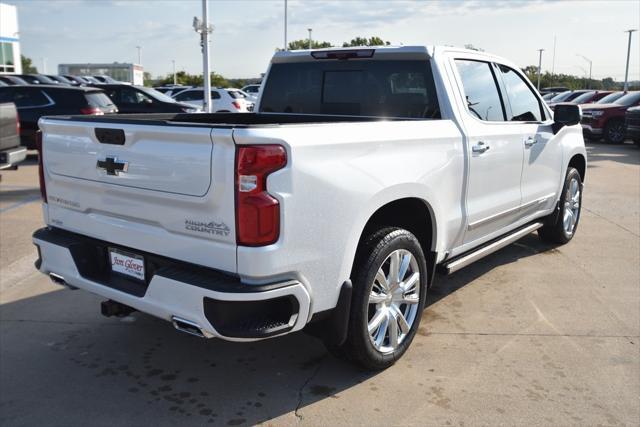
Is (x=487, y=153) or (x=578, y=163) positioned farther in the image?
(x=578, y=163)

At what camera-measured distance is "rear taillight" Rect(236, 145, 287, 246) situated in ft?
8.86

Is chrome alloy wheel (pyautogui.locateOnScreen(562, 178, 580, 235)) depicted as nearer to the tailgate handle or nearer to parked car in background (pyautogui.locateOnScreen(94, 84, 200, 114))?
the tailgate handle

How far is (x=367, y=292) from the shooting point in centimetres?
336

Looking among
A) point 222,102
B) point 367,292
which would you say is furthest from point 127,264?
point 222,102

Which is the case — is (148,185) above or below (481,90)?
below

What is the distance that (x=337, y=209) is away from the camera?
3.06 metres

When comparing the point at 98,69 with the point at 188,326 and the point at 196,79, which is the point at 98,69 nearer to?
the point at 196,79

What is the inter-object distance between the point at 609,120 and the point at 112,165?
1865cm

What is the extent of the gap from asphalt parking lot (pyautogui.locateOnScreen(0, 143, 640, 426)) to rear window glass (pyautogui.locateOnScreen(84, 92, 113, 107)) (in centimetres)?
827

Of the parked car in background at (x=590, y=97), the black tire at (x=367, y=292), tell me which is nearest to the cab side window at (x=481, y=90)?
the black tire at (x=367, y=292)

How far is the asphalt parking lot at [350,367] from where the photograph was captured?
3250 millimetres

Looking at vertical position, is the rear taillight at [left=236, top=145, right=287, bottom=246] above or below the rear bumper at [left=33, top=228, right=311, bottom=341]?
above

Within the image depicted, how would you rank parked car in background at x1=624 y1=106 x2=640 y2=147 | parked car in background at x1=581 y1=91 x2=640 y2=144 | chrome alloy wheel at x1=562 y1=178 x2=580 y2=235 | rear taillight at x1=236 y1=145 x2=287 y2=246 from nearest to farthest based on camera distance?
1. rear taillight at x1=236 y1=145 x2=287 y2=246
2. chrome alloy wheel at x1=562 y1=178 x2=580 y2=235
3. parked car in background at x1=624 y1=106 x2=640 y2=147
4. parked car in background at x1=581 y1=91 x2=640 y2=144

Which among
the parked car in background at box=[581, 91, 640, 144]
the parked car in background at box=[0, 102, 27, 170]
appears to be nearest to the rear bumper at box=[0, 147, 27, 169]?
the parked car in background at box=[0, 102, 27, 170]
